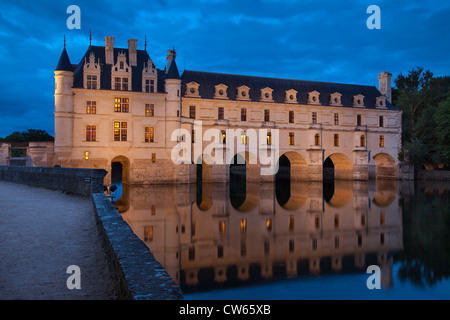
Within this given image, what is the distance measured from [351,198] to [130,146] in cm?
1906

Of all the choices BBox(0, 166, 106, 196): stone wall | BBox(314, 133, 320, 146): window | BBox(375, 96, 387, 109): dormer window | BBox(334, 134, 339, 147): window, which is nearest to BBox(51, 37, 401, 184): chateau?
BBox(375, 96, 387, 109): dormer window

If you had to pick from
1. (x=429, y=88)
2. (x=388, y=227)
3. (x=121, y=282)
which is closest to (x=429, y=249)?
(x=388, y=227)

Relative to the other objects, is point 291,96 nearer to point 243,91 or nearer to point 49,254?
point 243,91

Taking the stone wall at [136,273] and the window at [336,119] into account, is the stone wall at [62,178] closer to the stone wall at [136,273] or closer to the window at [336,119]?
the stone wall at [136,273]

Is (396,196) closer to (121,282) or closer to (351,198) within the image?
(351,198)

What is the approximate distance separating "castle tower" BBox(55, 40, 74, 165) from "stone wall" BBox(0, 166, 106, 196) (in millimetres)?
4496

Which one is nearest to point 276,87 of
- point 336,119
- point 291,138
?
point 291,138

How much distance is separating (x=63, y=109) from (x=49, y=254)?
2422cm

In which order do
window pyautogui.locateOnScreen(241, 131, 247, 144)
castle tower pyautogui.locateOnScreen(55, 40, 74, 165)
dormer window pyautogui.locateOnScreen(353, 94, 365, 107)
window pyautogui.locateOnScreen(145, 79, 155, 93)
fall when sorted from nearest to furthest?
castle tower pyautogui.locateOnScreen(55, 40, 74, 165) → window pyautogui.locateOnScreen(145, 79, 155, 93) → window pyautogui.locateOnScreen(241, 131, 247, 144) → dormer window pyautogui.locateOnScreen(353, 94, 365, 107)

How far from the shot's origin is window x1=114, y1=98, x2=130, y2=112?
29641 millimetres

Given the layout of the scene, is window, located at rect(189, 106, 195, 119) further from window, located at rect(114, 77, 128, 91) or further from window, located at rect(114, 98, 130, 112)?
window, located at rect(114, 77, 128, 91)

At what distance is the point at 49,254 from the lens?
22.4 feet

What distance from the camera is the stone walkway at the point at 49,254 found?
16.6 ft
